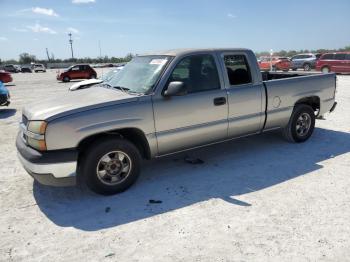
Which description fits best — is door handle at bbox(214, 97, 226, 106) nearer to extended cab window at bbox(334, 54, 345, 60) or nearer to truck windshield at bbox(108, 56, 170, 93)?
truck windshield at bbox(108, 56, 170, 93)

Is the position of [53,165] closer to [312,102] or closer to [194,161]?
[194,161]

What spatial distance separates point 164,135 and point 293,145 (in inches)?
116

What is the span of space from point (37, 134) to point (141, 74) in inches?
67.7

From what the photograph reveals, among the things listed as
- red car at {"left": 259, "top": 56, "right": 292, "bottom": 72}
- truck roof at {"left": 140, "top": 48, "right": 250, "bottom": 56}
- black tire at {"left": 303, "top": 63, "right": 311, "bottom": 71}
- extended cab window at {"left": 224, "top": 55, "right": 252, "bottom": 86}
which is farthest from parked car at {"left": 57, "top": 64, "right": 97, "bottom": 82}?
extended cab window at {"left": 224, "top": 55, "right": 252, "bottom": 86}

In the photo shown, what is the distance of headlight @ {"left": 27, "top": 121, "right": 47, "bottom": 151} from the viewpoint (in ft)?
11.9

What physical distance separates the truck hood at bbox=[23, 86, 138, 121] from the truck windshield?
0.21 metres

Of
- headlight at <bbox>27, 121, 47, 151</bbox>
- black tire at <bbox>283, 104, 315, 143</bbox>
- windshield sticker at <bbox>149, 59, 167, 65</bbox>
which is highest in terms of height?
windshield sticker at <bbox>149, 59, 167, 65</bbox>

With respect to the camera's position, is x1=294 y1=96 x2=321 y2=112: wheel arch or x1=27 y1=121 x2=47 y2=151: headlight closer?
x1=27 y1=121 x2=47 y2=151: headlight

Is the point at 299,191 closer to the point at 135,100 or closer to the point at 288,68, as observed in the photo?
the point at 135,100

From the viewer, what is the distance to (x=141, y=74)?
15.2 feet

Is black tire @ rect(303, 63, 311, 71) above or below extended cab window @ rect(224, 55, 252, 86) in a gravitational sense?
below

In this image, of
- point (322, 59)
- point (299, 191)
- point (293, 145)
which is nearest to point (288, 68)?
point (322, 59)

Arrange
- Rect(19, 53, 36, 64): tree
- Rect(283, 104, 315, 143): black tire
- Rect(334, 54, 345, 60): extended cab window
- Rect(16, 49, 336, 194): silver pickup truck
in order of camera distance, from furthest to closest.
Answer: Rect(19, 53, 36, 64): tree → Rect(334, 54, 345, 60): extended cab window → Rect(283, 104, 315, 143): black tire → Rect(16, 49, 336, 194): silver pickup truck

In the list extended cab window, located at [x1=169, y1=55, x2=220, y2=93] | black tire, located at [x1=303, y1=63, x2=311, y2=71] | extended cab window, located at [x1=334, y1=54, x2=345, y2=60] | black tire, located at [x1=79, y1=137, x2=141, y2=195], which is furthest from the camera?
black tire, located at [x1=303, y1=63, x2=311, y2=71]
